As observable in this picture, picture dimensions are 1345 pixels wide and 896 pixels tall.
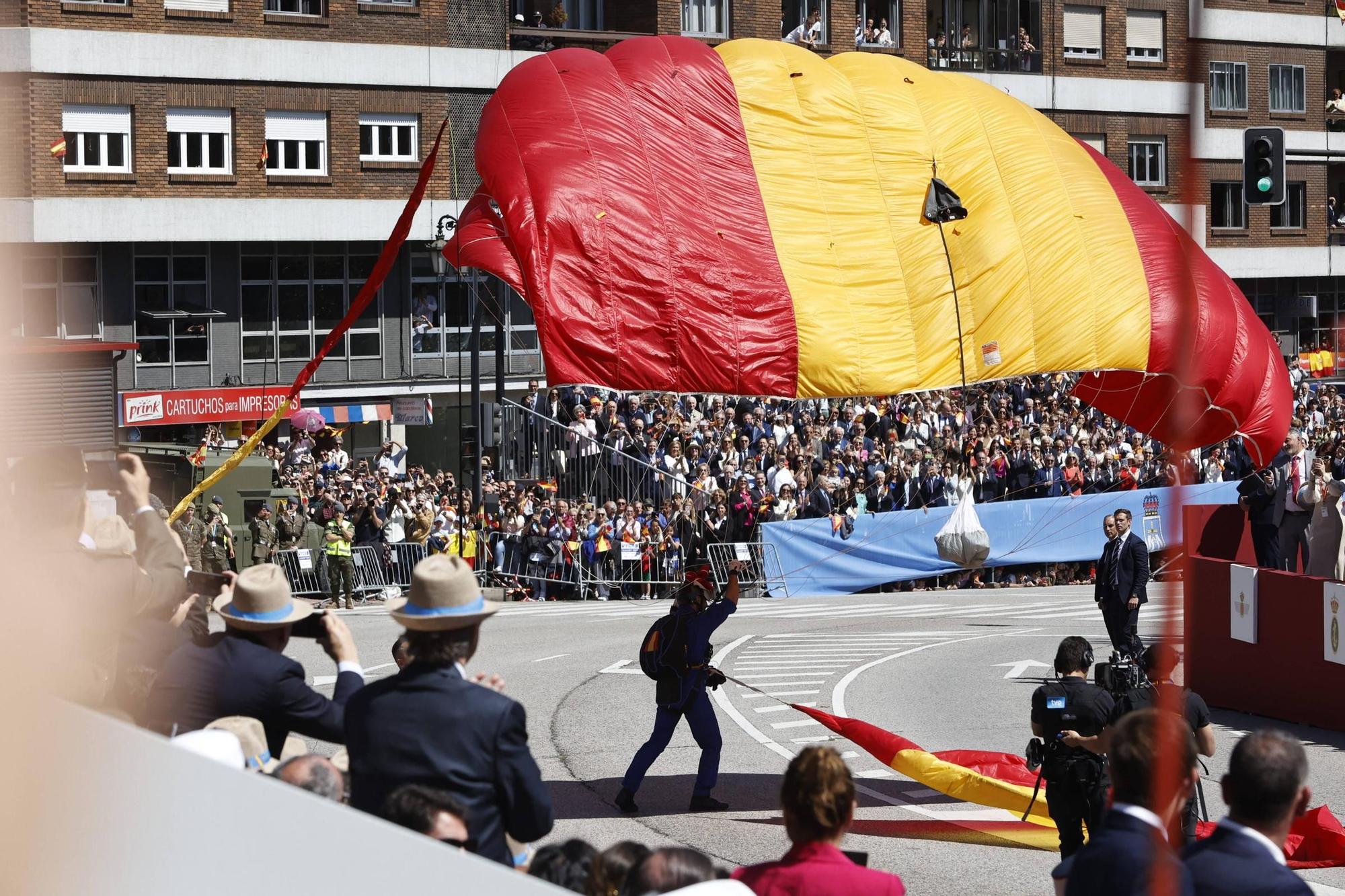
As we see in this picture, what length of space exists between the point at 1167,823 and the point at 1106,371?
8.77 meters

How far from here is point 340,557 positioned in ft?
83.8

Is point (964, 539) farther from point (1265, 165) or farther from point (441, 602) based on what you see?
point (441, 602)

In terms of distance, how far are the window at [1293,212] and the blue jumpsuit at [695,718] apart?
44809 millimetres

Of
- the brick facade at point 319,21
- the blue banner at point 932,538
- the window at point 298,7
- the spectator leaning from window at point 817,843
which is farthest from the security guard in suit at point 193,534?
the spectator leaning from window at point 817,843

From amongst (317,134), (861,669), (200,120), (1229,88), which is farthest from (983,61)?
(861,669)

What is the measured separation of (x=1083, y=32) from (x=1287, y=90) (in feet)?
37.6

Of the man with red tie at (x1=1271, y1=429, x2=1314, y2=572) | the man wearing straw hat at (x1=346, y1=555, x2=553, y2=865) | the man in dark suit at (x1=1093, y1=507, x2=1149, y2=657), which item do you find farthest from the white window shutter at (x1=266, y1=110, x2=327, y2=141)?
the man wearing straw hat at (x1=346, y1=555, x2=553, y2=865)

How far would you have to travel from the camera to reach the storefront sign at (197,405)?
37.0 meters

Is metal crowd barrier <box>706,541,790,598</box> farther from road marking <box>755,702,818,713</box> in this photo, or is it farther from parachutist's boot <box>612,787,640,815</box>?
parachutist's boot <box>612,787,640,815</box>

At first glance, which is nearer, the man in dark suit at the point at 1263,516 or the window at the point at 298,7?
the man in dark suit at the point at 1263,516

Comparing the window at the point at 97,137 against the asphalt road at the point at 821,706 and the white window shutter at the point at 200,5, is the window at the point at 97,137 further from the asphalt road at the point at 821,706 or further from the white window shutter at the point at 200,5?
the asphalt road at the point at 821,706

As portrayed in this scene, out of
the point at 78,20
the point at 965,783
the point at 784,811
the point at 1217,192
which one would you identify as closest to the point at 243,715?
the point at 784,811

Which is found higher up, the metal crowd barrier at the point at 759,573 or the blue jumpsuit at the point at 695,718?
the blue jumpsuit at the point at 695,718

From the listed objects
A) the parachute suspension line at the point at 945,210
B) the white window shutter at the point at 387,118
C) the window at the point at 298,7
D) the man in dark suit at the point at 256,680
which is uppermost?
the window at the point at 298,7
